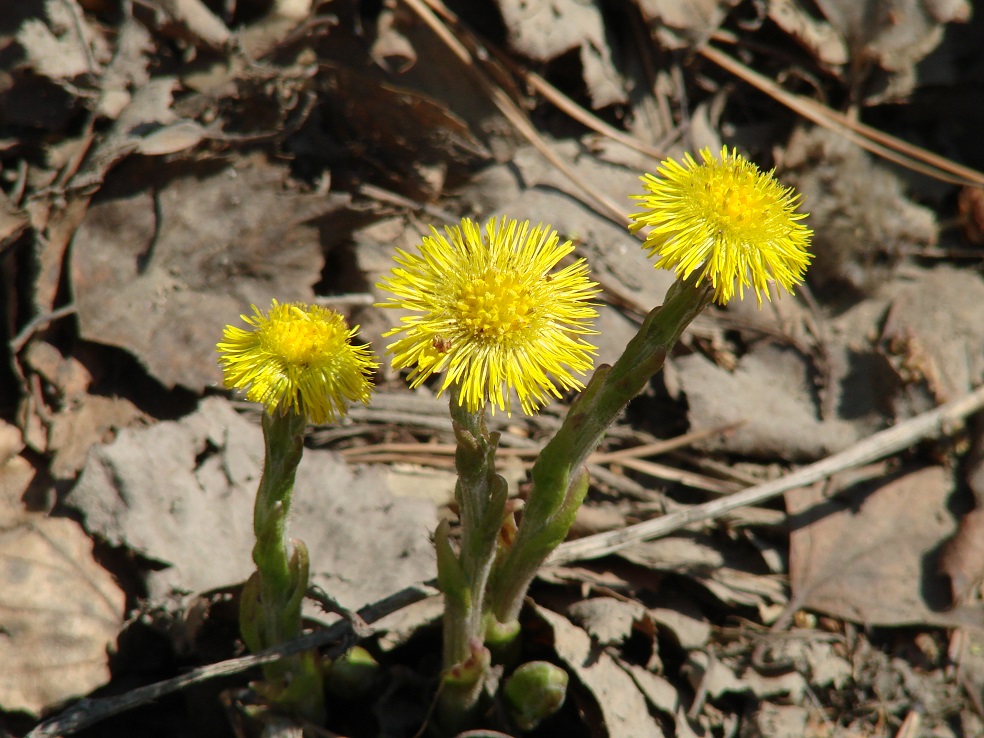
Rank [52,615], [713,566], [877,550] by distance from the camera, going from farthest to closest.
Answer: [877,550], [713,566], [52,615]

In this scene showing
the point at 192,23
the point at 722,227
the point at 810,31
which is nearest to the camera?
the point at 722,227

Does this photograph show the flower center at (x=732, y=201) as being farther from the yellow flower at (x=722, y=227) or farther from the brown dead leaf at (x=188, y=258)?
the brown dead leaf at (x=188, y=258)

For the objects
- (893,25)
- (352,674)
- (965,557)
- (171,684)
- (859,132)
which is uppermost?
(893,25)

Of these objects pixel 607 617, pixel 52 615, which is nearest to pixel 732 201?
pixel 607 617

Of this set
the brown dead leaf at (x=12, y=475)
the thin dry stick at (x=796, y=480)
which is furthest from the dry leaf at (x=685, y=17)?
the brown dead leaf at (x=12, y=475)

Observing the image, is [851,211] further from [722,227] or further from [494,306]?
[494,306]

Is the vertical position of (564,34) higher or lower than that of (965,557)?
higher

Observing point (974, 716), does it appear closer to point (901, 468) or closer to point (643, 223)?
point (901, 468)
